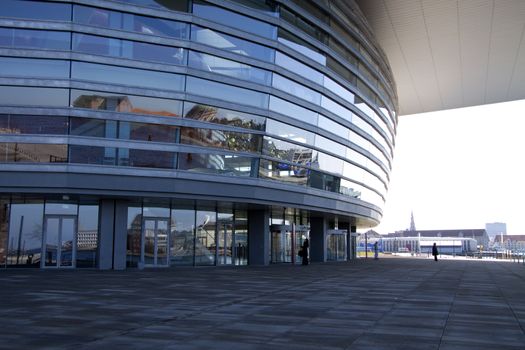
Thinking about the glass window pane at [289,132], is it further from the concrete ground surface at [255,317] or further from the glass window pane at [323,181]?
the concrete ground surface at [255,317]

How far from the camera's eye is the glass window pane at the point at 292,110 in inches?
1177

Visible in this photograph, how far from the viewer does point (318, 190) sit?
33906 mm

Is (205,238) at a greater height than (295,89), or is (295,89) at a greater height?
(295,89)

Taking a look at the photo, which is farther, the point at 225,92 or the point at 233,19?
the point at 233,19

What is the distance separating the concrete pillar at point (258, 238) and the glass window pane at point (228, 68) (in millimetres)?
8371

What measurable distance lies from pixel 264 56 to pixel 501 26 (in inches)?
Result: 824

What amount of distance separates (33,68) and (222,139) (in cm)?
953

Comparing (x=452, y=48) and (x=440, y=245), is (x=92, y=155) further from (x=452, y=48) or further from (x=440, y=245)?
(x=440, y=245)

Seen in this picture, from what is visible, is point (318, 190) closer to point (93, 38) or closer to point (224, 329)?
point (93, 38)

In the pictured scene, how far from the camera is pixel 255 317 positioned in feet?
33.9

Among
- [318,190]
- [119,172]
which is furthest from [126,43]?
[318,190]

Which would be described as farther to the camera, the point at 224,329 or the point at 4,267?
the point at 4,267

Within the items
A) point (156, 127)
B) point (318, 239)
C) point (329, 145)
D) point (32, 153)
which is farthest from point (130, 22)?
point (318, 239)

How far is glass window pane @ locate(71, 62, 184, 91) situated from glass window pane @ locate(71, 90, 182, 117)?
65 cm
